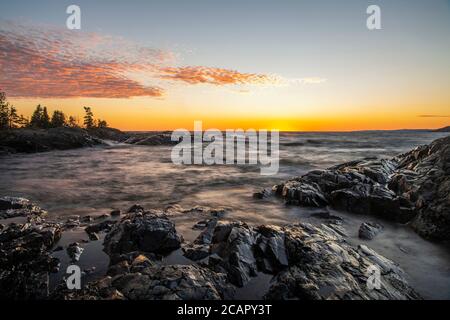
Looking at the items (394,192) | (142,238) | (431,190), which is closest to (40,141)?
(142,238)

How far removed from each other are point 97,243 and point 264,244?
15.1 feet

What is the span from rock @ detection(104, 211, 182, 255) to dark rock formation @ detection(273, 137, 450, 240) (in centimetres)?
658

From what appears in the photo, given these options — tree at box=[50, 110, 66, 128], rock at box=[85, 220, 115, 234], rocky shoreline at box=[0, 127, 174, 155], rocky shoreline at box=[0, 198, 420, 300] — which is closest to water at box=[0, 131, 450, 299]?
rocky shoreline at box=[0, 198, 420, 300]

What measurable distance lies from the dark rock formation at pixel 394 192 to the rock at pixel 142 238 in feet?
21.6

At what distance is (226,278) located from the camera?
549 centimetres

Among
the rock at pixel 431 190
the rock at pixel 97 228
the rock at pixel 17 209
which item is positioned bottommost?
the rock at pixel 97 228

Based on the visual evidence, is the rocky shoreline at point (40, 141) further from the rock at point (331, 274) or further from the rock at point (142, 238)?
the rock at point (331, 274)

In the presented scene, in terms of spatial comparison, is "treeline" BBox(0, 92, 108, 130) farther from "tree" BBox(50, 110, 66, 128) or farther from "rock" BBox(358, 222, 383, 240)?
"rock" BBox(358, 222, 383, 240)

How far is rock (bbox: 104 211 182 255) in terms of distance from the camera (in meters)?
6.74

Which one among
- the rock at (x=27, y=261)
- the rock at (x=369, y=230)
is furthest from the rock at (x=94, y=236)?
the rock at (x=369, y=230)

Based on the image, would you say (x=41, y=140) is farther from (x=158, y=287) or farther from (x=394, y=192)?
(x=394, y=192)

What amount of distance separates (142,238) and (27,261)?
2.50m

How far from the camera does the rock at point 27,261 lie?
199 inches
